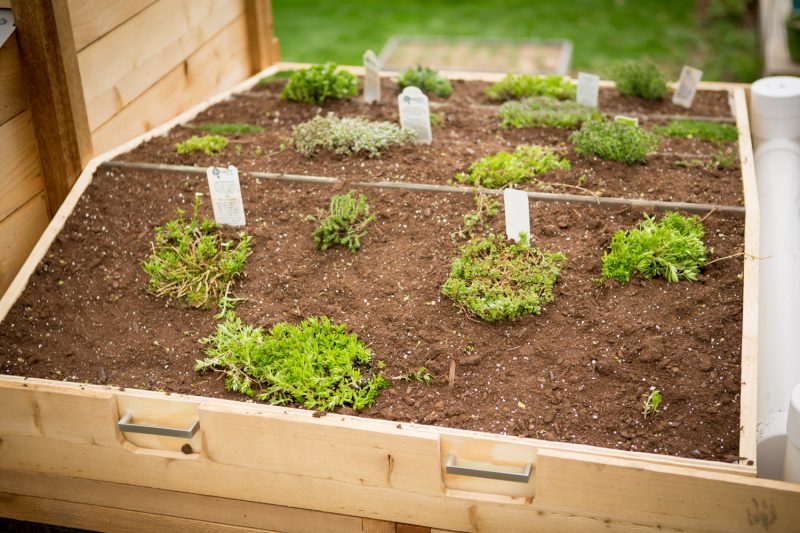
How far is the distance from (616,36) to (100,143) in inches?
220

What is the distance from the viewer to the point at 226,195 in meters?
3.34

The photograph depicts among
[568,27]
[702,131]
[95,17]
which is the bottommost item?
[568,27]

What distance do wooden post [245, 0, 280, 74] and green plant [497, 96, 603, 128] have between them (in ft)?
6.02

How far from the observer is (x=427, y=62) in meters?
6.96

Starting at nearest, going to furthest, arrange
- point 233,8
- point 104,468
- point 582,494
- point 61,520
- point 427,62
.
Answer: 1. point 582,494
2. point 104,468
3. point 61,520
4. point 233,8
5. point 427,62

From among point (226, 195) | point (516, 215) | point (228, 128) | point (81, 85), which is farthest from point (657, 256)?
point (81, 85)

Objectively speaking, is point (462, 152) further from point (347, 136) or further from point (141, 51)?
point (141, 51)

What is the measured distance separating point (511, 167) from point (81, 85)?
1921 mm

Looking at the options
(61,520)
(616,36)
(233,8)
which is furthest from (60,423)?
(616,36)

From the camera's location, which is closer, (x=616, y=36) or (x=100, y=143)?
(x=100, y=143)

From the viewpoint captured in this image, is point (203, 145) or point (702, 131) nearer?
point (203, 145)

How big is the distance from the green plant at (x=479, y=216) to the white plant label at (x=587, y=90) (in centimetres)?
128

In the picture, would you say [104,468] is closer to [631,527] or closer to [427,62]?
[631,527]

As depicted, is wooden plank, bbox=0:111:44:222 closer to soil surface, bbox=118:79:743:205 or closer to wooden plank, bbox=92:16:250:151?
wooden plank, bbox=92:16:250:151
